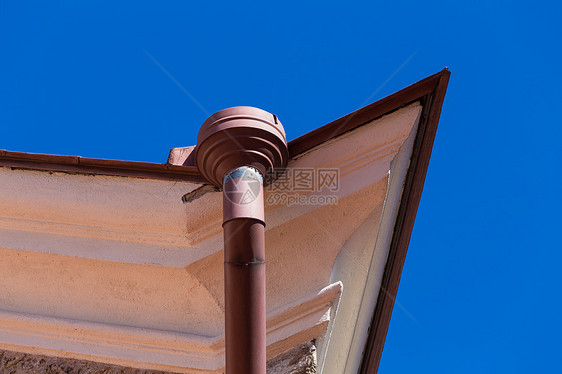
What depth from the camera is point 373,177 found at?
316 cm

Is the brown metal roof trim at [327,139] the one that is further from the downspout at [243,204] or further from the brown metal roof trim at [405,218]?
the downspout at [243,204]

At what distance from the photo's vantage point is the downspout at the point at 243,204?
7.69ft

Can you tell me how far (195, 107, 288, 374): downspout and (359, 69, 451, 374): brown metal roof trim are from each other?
29.1 inches

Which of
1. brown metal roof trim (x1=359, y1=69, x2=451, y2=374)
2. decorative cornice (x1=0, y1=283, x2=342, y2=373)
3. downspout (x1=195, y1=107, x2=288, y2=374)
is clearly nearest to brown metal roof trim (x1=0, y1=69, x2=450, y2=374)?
brown metal roof trim (x1=359, y1=69, x2=451, y2=374)

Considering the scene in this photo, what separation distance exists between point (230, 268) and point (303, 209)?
0.74 meters

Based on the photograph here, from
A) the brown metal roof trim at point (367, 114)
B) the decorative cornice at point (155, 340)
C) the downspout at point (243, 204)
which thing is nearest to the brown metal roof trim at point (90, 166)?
the downspout at point (243, 204)

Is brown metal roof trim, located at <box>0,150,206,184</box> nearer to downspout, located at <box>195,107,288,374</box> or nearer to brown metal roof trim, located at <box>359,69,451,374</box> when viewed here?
downspout, located at <box>195,107,288,374</box>

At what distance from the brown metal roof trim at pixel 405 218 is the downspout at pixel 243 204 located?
74cm

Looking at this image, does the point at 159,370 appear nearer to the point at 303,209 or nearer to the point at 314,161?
the point at 303,209

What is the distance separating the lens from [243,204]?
255cm

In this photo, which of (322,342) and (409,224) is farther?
(409,224)

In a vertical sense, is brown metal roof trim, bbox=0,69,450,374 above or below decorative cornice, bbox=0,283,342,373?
above

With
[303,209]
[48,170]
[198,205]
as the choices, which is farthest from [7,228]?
[303,209]

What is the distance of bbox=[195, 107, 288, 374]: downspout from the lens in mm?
2344
